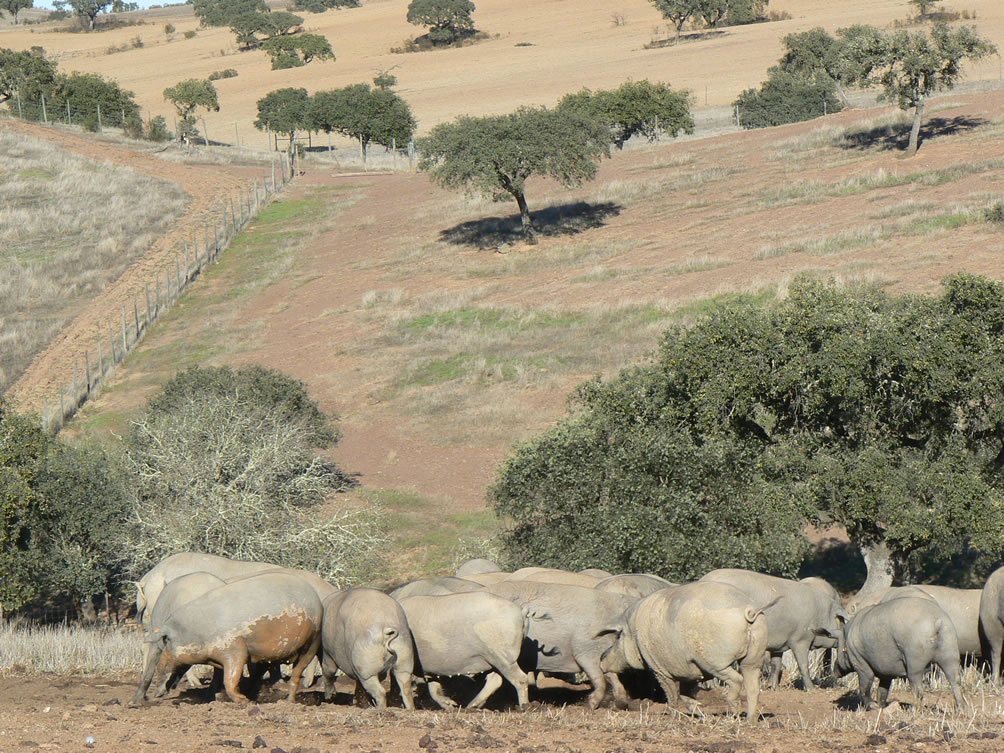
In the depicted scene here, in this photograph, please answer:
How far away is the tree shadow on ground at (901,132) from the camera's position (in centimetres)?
5488

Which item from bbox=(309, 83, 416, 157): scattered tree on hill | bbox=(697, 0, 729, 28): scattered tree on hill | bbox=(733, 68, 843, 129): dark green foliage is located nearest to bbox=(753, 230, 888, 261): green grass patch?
bbox=(733, 68, 843, 129): dark green foliage

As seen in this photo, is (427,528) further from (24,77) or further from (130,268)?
(24,77)

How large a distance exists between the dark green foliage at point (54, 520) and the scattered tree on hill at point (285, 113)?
200 ft

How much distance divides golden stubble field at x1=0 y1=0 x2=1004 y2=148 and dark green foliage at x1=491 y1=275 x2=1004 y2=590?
61.6 metres

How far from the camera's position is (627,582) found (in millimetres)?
13609

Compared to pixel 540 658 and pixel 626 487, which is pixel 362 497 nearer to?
pixel 626 487

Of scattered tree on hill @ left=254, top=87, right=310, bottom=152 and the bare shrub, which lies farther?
scattered tree on hill @ left=254, top=87, right=310, bottom=152

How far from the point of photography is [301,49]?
122m

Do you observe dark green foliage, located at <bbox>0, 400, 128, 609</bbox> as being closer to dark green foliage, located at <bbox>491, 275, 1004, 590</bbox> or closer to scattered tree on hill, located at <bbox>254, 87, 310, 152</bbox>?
dark green foliage, located at <bbox>491, 275, 1004, 590</bbox>

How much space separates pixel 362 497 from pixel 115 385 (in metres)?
13.6

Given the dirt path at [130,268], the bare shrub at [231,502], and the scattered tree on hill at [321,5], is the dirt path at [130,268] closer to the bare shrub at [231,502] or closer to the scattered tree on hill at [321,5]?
the bare shrub at [231,502]

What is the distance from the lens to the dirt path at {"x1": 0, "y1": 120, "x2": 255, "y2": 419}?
38.4 m

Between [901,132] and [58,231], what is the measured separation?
40.5 m

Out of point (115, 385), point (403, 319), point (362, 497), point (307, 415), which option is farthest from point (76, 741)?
point (403, 319)
